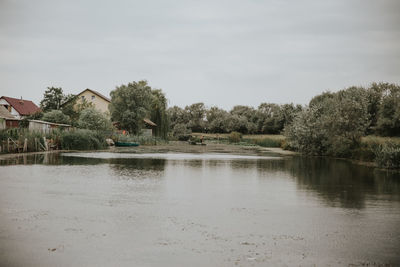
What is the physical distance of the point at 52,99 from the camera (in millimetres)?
64062

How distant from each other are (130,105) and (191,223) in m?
57.2

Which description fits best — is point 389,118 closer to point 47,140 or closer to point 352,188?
point 352,188

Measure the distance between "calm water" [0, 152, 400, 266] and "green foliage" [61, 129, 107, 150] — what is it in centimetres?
2367

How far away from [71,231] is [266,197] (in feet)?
25.9

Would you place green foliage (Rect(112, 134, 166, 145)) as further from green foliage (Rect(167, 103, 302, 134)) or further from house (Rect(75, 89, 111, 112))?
green foliage (Rect(167, 103, 302, 134))

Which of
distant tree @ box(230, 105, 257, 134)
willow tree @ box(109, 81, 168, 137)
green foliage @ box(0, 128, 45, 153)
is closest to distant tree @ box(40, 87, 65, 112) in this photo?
willow tree @ box(109, 81, 168, 137)

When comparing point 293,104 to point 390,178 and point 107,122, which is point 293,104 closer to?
point 107,122

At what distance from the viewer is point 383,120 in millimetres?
51281

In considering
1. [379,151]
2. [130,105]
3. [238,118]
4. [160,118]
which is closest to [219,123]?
[238,118]

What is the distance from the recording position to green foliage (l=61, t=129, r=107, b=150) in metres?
40.8

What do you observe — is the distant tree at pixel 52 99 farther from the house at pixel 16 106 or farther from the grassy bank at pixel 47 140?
the grassy bank at pixel 47 140

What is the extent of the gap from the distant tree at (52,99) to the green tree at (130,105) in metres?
8.38

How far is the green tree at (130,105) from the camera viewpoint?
65.4 m

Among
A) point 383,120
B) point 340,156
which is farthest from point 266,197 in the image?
point 383,120
